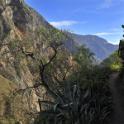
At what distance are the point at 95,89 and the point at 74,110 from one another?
308 cm

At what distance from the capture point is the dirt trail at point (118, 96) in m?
14.3

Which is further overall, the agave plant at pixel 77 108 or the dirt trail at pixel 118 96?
the dirt trail at pixel 118 96

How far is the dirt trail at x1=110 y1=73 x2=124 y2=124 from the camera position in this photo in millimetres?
14320

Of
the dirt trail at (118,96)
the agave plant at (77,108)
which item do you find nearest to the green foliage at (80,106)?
the agave plant at (77,108)

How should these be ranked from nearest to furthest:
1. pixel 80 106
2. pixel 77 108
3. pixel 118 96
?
pixel 77 108, pixel 80 106, pixel 118 96

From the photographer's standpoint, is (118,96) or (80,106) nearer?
(80,106)

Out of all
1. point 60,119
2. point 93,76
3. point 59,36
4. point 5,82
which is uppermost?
point 59,36

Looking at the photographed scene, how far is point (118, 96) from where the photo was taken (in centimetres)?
1748

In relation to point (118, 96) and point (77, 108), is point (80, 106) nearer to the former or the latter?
point (77, 108)

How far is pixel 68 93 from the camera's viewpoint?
14844 millimetres

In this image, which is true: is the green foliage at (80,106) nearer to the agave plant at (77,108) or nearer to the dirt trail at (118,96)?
the agave plant at (77,108)

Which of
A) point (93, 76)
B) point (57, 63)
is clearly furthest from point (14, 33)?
point (93, 76)

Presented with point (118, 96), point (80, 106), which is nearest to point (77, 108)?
point (80, 106)

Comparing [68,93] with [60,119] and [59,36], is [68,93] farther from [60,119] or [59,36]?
[59,36]
